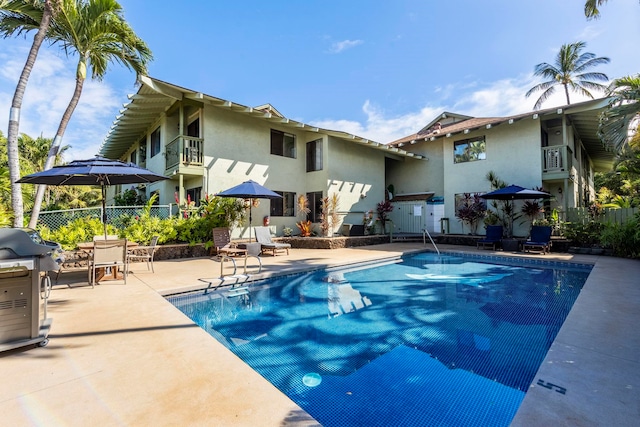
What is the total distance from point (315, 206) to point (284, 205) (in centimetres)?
166

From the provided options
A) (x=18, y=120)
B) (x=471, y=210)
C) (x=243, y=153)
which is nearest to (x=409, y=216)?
(x=471, y=210)

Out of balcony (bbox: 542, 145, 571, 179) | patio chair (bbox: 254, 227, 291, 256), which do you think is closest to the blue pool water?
patio chair (bbox: 254, 227, 291, 256)

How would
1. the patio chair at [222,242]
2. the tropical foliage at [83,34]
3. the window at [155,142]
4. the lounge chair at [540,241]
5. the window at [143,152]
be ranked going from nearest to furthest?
the tropical foliage at [83,34] → the patio chair at [222,242] → the lounge chair at [540,241] → the window at [155,142] → the window at [143,152]

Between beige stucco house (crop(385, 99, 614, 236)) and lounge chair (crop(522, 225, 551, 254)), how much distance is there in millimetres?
2353

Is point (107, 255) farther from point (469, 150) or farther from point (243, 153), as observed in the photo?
point (469, 150)

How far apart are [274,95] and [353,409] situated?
18133 mm

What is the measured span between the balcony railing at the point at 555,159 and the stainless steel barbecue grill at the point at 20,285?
17020 millimetres

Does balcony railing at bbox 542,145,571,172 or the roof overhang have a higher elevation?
the roof overhang

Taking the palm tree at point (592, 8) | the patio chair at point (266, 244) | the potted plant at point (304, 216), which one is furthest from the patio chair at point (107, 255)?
the palm tree at point (592, 8)

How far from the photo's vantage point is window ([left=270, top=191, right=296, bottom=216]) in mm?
14078

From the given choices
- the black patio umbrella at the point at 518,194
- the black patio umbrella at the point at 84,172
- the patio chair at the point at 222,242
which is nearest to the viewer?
the black patio umbrella at the point at 84,172

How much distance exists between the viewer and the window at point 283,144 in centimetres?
1446

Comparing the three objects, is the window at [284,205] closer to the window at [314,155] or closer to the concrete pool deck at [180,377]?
the window at [314,155]

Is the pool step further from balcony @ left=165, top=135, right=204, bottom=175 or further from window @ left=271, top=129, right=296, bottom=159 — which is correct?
window @ left=271, top=129, right=296, bottom=159
